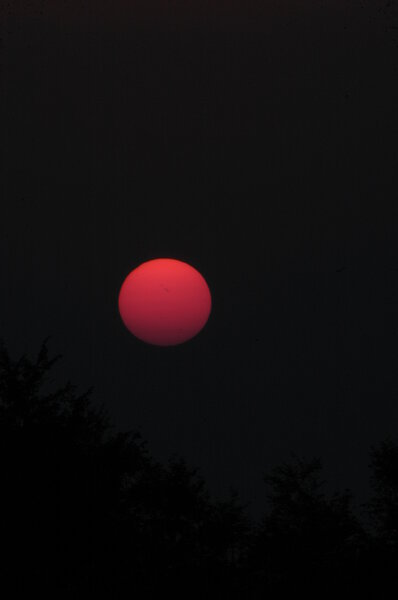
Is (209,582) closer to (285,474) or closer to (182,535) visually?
(182,535)

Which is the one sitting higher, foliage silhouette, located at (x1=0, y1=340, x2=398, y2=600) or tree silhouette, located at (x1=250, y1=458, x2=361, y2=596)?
tree silhouette, located at (x1=250, y1=458, x2=361, y2=596)

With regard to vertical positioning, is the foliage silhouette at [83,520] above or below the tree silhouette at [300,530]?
below

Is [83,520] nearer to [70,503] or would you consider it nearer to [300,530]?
[70,503]

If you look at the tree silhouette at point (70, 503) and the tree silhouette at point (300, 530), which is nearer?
the tree silhouette at point (70, 503)

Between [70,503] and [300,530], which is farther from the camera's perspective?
[300,530]

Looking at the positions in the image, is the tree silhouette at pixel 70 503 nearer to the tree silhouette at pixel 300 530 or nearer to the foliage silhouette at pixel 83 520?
the foliage silhouette at pixel 83 520

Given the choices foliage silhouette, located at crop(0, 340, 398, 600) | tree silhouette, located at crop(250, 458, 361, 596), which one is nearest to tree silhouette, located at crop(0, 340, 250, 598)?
foliage silhouette, located at crop(0, 340, 398, 600)

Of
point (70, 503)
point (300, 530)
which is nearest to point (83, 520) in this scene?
point (70, 503)

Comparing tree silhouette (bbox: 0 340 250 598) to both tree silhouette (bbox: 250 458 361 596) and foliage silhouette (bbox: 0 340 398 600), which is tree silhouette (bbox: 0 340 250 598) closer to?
foliage silhouette (bbox: 0 340 398 600)

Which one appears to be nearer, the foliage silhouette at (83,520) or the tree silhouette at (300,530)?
the foliage silhouette at (83,520)

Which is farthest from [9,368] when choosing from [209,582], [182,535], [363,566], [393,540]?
[182,535]

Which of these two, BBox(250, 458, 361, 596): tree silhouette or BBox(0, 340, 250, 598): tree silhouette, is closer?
BBox(0, 340, 250, 598): tree silhouette

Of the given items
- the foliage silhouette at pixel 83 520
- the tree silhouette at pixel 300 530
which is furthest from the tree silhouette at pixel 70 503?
the tree silhouette at pixel 300 530

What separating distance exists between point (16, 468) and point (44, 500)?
73cm
